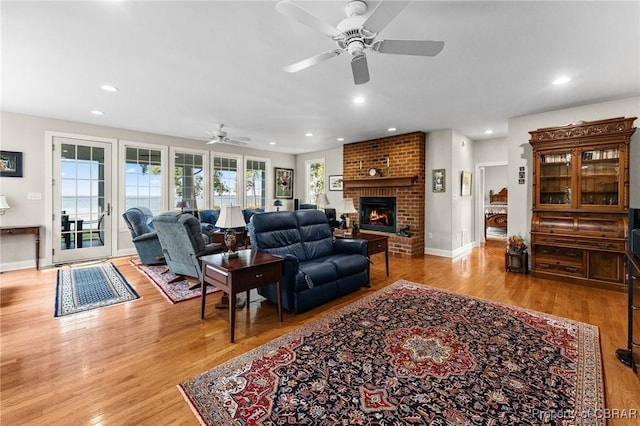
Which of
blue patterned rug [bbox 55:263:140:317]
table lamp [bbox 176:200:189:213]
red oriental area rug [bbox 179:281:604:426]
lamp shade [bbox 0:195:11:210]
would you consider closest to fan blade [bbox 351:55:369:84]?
red oriental area rug [bbox 179:281:604:426]

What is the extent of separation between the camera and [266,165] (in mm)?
8438

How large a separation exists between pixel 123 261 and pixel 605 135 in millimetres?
8048

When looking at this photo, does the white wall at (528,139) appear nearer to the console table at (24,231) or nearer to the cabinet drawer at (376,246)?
the cabinet drawer at (376,246)

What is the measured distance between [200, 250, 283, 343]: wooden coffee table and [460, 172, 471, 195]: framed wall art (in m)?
5.05

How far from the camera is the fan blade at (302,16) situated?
161 centimetres

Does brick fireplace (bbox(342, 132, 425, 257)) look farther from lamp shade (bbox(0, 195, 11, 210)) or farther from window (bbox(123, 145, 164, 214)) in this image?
lamp shade (bbox(0, 195, 11, 210))

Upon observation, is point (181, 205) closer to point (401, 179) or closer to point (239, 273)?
point (239, 273)

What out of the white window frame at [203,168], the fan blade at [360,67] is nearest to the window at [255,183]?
the white window frame at [203,168]

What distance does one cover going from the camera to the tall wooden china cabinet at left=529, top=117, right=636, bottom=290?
3.78m

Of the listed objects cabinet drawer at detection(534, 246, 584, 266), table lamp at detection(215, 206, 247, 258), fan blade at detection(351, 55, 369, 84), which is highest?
fan blade at detection(351, 55, 369, 84)

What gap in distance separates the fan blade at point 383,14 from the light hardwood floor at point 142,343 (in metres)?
2.56

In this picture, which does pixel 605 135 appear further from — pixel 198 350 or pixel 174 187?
pixel 174 187

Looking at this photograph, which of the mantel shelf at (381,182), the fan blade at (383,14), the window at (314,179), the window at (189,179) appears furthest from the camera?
the window at (314,179)

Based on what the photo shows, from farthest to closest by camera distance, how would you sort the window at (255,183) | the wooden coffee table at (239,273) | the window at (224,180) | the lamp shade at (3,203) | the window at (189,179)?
1. the window at (255,183)
2. the window at (224,180)
3. the window at (189,179)
4. the lamp shade at (3,203)
5. the wooden coffee table at (239,273)
